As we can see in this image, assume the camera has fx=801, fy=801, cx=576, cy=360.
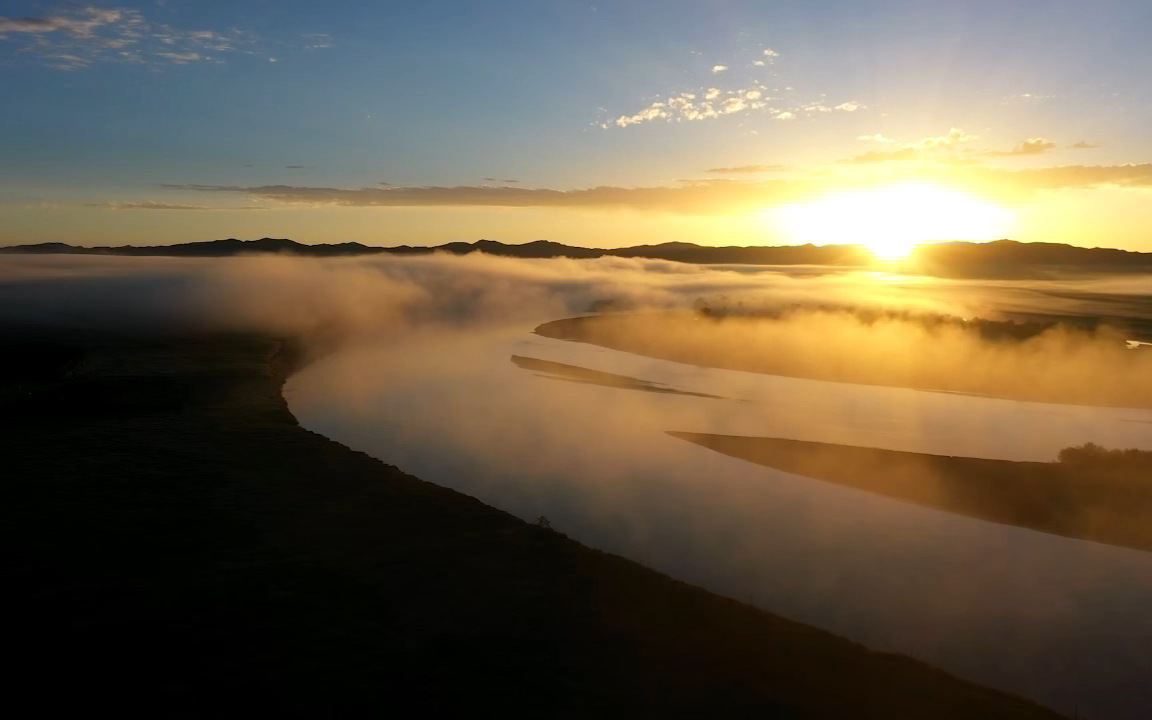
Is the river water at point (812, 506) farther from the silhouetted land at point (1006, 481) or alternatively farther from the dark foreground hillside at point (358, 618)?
the dark foreground hillside at point (358, 618)

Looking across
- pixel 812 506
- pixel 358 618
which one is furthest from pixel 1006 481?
pixel 358 618

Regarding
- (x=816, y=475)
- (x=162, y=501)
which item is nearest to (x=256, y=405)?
(x=162, y=501)

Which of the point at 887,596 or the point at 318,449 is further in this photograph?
the point at 318,449

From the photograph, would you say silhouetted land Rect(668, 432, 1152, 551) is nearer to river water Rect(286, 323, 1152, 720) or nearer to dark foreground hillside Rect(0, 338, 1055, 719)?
river water Rect(286, 323, 1152, 720)

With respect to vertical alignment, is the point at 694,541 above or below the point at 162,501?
below

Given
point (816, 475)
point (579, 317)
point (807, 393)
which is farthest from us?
point (579, 317)

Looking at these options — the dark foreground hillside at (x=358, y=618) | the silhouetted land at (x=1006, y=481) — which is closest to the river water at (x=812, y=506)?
the silhouetted land at (x=1006, y=481)

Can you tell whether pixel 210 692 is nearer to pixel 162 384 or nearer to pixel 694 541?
pixel 694 541

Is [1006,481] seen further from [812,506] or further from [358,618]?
[358,618]
